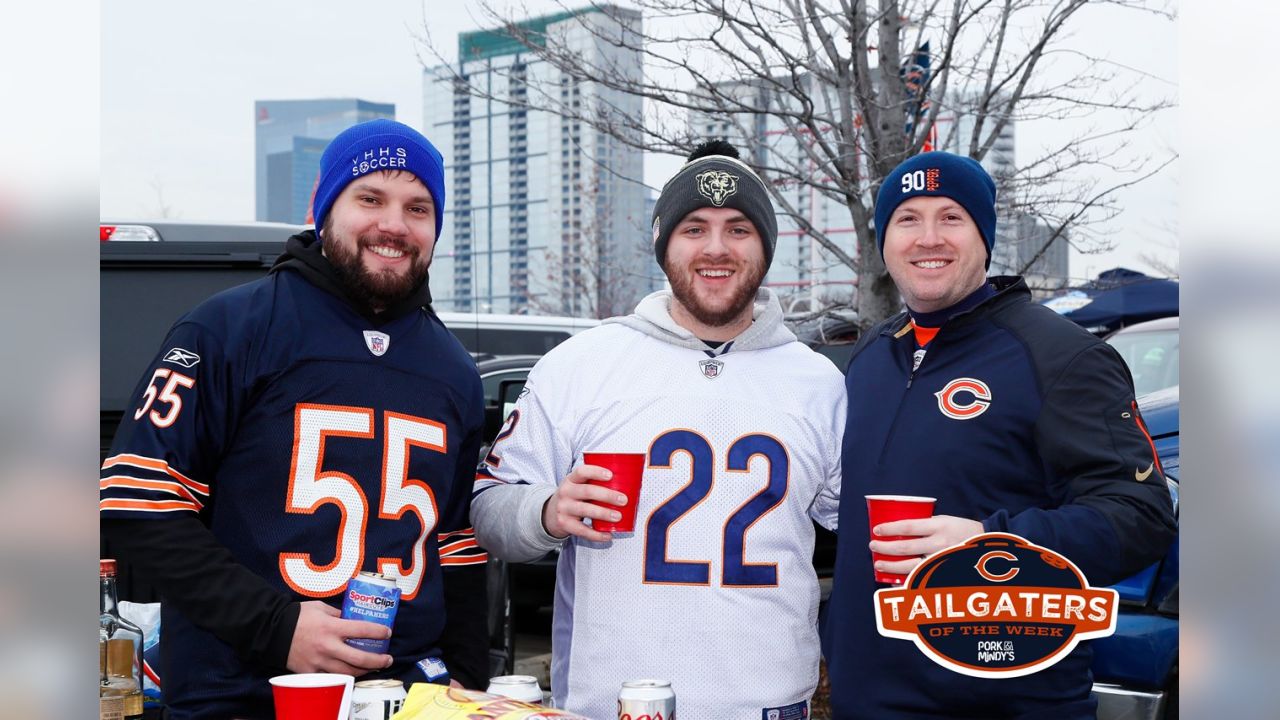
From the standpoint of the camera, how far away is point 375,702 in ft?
6.45

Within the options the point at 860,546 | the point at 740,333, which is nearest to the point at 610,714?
the point at 860,546

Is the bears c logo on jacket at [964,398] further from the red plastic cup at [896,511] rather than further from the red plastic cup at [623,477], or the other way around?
the red plastic cup at [623,477]

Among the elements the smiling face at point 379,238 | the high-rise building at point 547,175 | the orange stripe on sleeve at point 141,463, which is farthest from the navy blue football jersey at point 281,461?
the high-rise building at point 547,175

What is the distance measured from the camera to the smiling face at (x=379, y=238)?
9.61ft

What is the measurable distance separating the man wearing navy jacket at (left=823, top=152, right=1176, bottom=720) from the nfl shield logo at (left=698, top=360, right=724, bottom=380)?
0.39m

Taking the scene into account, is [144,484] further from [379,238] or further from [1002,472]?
[1002,472]

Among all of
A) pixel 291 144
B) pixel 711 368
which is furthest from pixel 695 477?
pixel 291 144

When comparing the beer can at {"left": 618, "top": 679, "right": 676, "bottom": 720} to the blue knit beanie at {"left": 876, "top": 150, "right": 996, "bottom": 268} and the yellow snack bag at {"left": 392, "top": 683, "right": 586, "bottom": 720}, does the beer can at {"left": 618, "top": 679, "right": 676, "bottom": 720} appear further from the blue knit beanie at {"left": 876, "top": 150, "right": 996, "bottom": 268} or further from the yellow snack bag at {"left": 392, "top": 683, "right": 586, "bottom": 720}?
the blue knit beanie at {"left": 876, "top": 150, "right": 996, "bottom": 268}

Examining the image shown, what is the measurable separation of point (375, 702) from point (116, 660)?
1663 millimetres

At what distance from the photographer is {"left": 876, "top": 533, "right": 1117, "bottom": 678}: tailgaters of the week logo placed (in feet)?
7.04

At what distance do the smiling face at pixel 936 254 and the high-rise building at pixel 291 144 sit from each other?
112287mm

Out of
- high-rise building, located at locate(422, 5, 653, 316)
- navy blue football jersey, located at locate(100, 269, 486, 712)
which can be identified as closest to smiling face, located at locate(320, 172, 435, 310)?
navy blue football jersey, located at locate(100, 269, 486, 712)

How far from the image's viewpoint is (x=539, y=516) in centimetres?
287
